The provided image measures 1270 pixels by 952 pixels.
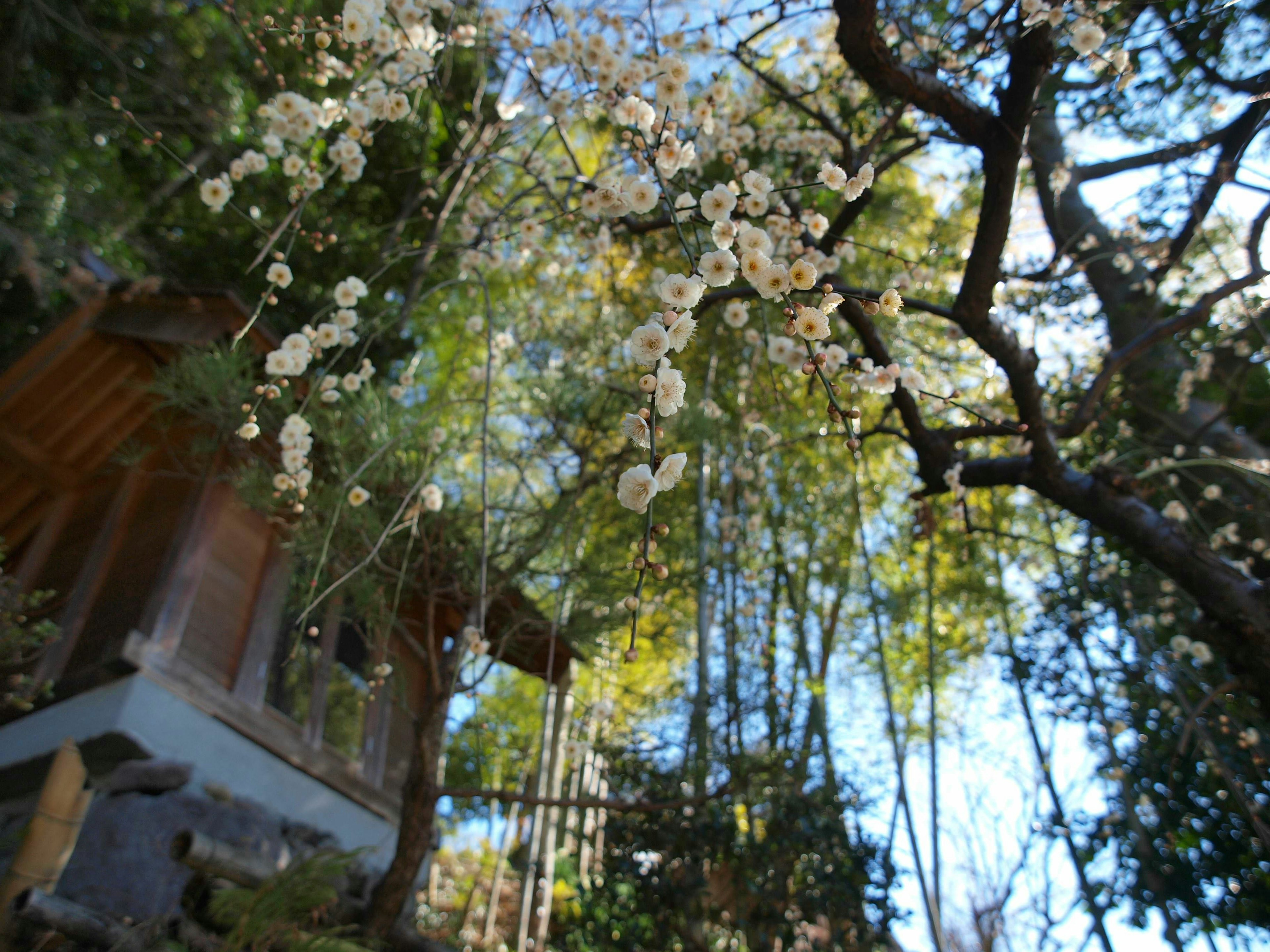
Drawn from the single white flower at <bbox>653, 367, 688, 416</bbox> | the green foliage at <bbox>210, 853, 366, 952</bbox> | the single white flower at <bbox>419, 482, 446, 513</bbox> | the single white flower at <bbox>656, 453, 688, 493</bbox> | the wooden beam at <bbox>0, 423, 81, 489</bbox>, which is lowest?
the green foliage at <bbox>210, 853, 366, 952</bbox>

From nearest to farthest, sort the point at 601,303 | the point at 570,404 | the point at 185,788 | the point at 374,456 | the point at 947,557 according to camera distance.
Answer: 1. the point at 374,456
2. the point at 185,788
3. the point at 570,404
4. the point at 601,303
5. the point at 947,557

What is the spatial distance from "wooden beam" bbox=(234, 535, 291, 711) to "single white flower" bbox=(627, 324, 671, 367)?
2644 millimetres

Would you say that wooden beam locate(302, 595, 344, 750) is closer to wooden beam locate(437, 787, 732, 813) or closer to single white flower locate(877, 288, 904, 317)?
wooden beam locate(437, 787, 732, 813)

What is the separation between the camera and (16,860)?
5.49 feet

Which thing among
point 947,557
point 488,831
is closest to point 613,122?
point 947,557

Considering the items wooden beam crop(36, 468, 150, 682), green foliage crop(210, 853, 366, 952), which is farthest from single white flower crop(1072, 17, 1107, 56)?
wooden beam crop(36, 468, 150, 682)

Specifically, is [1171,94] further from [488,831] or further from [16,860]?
[488,831]

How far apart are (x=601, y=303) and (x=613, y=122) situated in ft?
5.90

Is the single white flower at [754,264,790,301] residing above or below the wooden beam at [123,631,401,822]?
above

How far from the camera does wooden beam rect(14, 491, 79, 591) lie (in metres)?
3.42

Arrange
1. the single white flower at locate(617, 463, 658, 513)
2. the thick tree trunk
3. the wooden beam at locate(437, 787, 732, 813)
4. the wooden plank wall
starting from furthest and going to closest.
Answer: the wooden plank wall
the thick tree trunk
the wooden beam at locate(437, 787, 732, 813)
the single white flower at locate(617, 463, 658, 513)

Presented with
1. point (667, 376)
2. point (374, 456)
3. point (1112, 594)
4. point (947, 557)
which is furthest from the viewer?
point (947, 557)

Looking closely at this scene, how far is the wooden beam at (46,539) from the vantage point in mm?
3424

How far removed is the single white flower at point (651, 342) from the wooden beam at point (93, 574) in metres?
2.29
